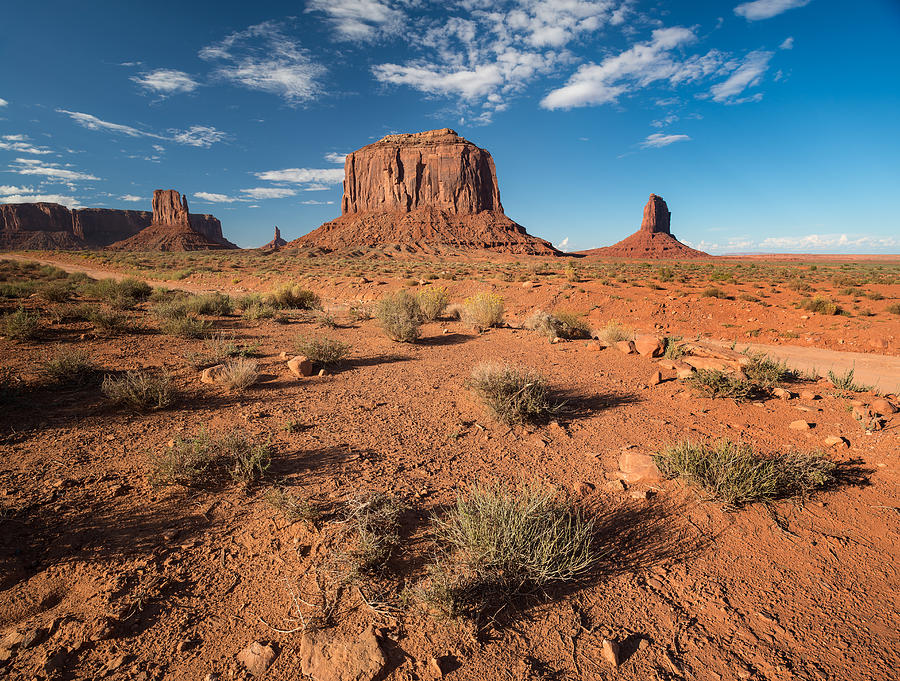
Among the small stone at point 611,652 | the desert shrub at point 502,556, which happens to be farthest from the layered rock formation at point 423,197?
the small stone at point 611,652

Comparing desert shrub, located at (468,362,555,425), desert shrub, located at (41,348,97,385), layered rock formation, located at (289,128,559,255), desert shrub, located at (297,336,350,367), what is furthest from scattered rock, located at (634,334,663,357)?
layered rock formation, located at (289,128,559,255)

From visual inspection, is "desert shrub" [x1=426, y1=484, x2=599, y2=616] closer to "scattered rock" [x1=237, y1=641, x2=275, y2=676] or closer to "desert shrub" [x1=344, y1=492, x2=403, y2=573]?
"desert shrub" [x1=344, y1=492, x2=403, y2=573]

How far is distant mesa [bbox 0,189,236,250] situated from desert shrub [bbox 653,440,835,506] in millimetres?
100975

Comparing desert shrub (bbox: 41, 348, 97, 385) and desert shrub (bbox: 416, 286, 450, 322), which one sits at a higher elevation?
desert shrub (bbox: 416, 286, 450, 322)

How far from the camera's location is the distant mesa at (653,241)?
3834 inches

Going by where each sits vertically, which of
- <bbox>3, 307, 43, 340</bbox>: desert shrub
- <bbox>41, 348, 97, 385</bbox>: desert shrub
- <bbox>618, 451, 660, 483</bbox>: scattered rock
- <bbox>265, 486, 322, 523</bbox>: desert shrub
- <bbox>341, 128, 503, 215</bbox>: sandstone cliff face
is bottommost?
<bbox>618, 451, 660, 483</bbox>: scattered rock

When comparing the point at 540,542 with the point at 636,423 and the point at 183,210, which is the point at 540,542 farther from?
the point at 183,210

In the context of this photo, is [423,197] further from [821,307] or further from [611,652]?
[611,652]

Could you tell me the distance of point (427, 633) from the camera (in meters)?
2.21

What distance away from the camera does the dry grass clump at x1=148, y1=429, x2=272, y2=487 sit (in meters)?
3.31

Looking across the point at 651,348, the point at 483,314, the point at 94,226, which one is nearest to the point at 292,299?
the point at 483,314

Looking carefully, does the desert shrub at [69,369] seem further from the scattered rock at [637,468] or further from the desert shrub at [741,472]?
the desert shrub at [741,472]

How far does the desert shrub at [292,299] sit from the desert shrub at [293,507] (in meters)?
10.7

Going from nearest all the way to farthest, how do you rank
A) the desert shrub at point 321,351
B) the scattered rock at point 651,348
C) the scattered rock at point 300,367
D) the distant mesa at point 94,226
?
the scattered rock at point 300,367, the desert shrub at point 321,351, the scattered rock at point 651,348, the distant mesa at point 94,226
